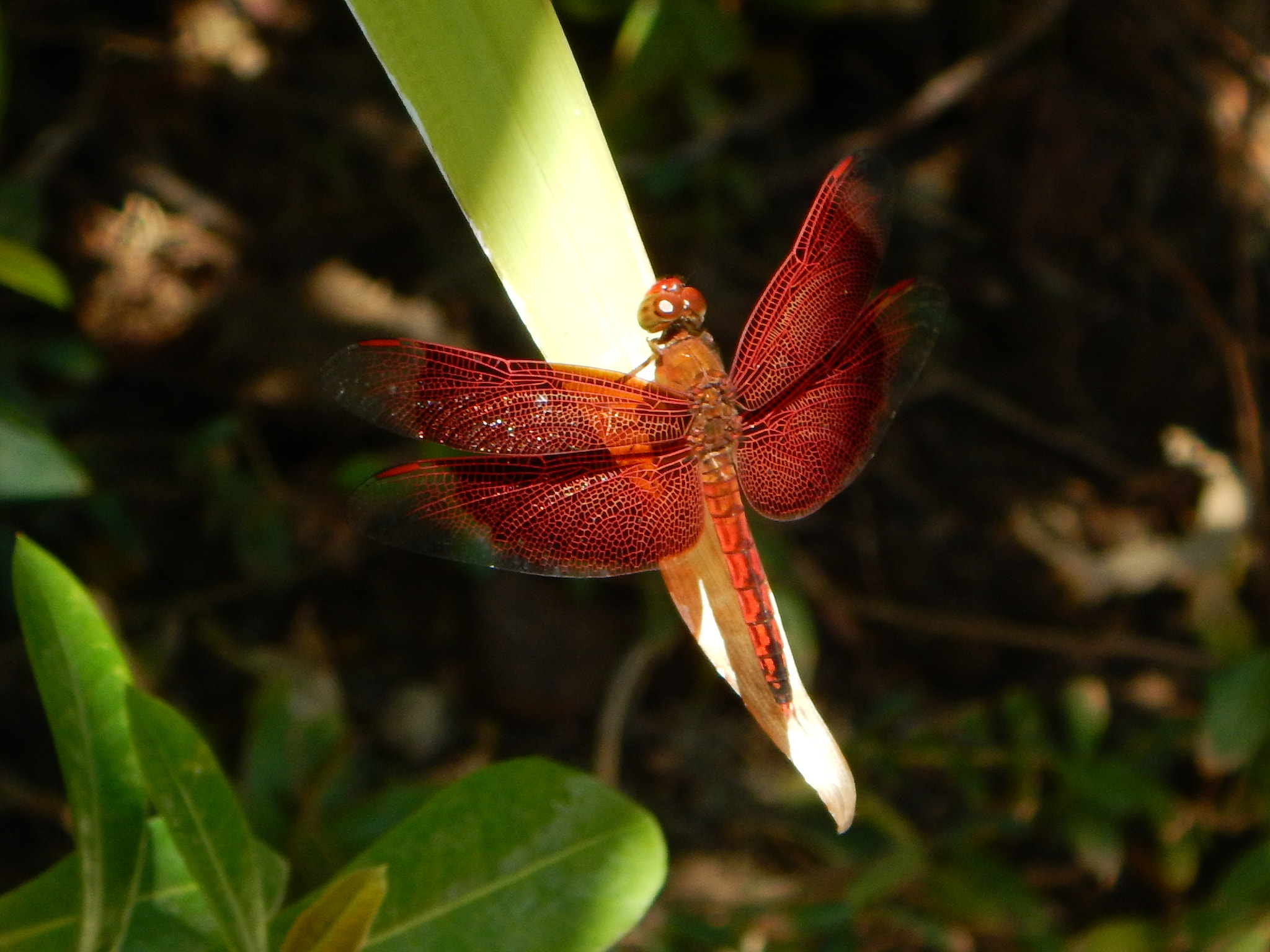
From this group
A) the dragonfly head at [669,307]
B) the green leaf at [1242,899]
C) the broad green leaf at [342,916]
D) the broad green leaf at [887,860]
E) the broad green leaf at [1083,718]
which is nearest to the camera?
the broad green leaf at [342,916]

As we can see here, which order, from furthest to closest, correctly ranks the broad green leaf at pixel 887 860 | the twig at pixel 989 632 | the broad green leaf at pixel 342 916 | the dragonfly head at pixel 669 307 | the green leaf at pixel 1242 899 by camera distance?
the twig at pixel 989 632, the green leaf at pixel 1242 899, the broad green leaf at pixel 887 860, the dragonfly head at pixel 669 307, the broad green leaf at pixel 342 916

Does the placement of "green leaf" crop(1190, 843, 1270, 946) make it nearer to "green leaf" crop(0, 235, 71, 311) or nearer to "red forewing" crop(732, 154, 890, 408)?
"red forewing" crop(732, 154, 890, 408)

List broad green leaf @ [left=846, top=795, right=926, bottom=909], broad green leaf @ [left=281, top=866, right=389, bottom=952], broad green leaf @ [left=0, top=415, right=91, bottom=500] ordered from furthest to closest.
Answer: broad green leaf @ [left=846, top=795, right=926, bottom=909] → broad green leaf @ [left=0, top=415, right=91, bottom=500] → broad green leaf @ [left=281, top=866, right=389, bottom=952]

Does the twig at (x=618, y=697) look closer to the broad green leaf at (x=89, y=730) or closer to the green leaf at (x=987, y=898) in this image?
the green leaf at (x=987, y=898)

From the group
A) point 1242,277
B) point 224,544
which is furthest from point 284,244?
point 1242,277

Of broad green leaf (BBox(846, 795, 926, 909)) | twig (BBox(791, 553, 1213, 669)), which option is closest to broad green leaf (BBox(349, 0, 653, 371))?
broad green leaf (BBox(846, 795, 926, 909))

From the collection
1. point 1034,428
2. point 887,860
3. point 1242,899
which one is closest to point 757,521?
point 887,860

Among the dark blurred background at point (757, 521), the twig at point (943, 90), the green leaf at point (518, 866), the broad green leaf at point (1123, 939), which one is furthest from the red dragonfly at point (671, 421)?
the broad green leaf at point (1123, 939)
